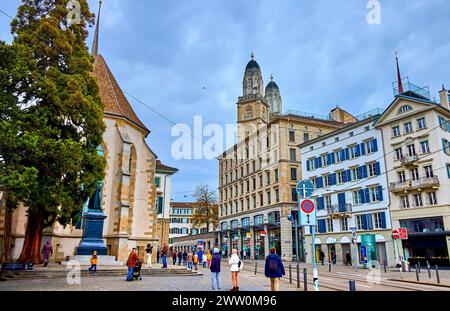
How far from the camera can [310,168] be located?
45.3 metres

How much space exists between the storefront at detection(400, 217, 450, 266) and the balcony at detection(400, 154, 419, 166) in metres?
5.01

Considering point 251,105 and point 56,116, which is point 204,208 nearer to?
point 251,105

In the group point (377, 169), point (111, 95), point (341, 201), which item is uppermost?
point (111, 95)

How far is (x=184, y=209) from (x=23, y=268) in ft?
271

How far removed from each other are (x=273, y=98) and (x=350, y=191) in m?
44.3

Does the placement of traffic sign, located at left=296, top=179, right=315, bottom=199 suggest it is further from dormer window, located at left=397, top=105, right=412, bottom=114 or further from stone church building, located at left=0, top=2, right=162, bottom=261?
dormer window, located at left=397, top=105, right=412, bottom=114

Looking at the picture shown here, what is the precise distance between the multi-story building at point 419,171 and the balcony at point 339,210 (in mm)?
5298

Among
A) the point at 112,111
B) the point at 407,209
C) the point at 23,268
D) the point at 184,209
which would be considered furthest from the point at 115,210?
the point at 184,209

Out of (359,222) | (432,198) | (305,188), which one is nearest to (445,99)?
(432,198)

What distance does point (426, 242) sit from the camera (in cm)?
3092

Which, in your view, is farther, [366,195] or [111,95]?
[366,195]

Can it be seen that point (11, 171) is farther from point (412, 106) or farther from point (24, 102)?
point (412, 106)

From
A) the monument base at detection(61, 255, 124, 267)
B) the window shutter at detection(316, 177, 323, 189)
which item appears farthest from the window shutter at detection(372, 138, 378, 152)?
the monument base at detection(61, 255, 124, 267)

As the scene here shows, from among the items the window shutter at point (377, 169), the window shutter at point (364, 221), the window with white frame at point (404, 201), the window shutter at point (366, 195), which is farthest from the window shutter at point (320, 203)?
the window with white frame at point (404, 201)
